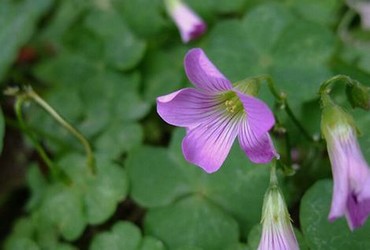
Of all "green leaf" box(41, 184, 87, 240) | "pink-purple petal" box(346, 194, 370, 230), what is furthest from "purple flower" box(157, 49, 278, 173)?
"green leaf" box(41, 184, 87, 240)

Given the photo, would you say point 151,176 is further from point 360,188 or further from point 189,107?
point 360,188

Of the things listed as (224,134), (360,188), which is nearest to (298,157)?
(224,134)

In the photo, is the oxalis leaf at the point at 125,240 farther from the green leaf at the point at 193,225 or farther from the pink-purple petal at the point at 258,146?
the pink-purple petal at the point at 258,146

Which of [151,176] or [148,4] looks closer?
[151,176]

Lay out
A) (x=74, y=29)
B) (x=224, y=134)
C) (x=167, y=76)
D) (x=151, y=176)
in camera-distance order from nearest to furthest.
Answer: (x=224, y=134) < (x=151, y=176) < (x=167, y=76) < (x=74, y=29)

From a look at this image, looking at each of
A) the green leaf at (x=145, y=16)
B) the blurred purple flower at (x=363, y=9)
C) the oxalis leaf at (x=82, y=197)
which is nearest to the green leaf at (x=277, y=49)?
the green leaf at (x=145, y=16)

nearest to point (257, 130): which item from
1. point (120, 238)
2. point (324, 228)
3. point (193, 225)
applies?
point (324, 228)

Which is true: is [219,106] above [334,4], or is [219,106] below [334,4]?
above
